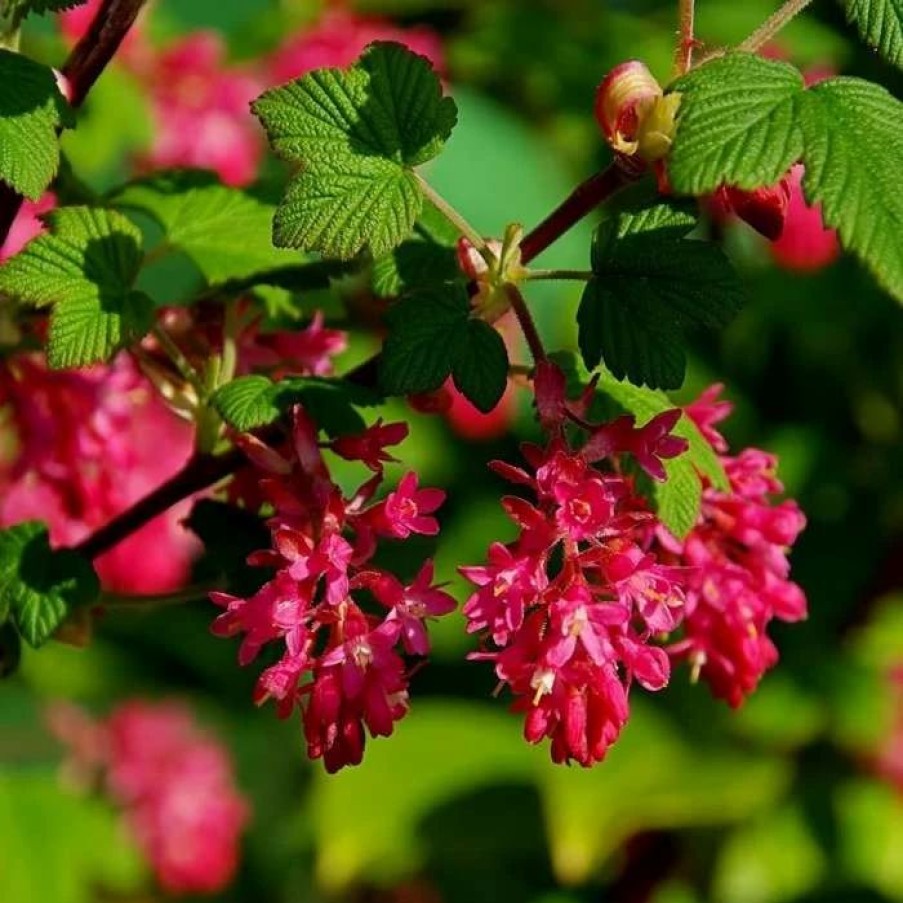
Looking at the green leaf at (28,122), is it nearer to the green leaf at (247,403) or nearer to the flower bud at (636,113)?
the green leaf at (247,403)

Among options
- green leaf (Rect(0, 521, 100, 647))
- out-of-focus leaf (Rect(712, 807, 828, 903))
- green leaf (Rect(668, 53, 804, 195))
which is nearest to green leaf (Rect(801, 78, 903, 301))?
green leaf (Rect(668, 53, 804, 195))

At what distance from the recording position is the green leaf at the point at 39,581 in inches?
34.4

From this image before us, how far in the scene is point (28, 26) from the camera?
180 centimetres

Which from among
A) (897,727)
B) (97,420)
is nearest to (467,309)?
(97,420)

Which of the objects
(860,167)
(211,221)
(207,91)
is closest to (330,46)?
(207,91)

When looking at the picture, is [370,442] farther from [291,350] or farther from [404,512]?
[291,350]

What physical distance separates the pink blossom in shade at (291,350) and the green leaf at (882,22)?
34 cm

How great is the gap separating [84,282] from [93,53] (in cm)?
11

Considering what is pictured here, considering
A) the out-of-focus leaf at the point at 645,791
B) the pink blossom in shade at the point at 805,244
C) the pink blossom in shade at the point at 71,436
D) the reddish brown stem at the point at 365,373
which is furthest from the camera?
the pink blossom in shade at the point at 805,244

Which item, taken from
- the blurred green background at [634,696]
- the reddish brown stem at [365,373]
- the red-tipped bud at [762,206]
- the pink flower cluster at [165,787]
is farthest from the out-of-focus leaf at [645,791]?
the red-tipped bud at [762,206]

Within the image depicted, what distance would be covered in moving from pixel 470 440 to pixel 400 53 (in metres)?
1.90

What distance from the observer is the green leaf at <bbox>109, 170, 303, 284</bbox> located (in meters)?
0.95

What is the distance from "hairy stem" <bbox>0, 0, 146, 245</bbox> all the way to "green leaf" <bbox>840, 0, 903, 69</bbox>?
1.03 feet

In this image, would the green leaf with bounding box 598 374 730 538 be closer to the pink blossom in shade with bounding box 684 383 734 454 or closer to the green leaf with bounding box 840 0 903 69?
the pink blossom in shade with bounding box 684 383 734 454
